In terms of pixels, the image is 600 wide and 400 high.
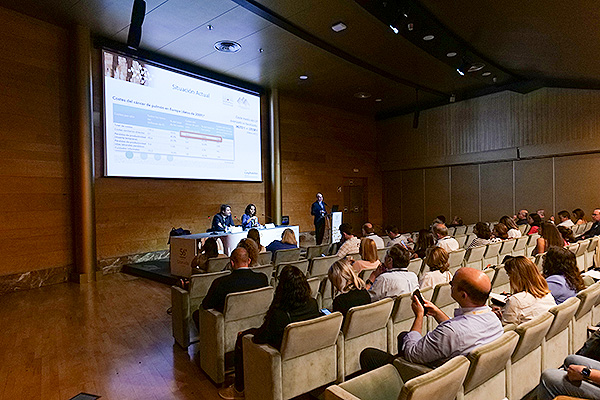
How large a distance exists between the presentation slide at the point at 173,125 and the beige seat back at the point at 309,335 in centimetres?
650

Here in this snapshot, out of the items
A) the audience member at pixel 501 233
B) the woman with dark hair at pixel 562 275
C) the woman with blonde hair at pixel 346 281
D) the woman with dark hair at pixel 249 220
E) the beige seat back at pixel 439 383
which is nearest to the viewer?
the beige seat back at pixel 439 383

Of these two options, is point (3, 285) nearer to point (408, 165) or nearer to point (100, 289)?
point (100, 289)

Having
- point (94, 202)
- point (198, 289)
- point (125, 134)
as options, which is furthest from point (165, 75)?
point (198, 289)

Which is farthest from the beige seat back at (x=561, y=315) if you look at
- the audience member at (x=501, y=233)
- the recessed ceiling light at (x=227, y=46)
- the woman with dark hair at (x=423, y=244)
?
the recessed ceiling light at (x=227, y=46)

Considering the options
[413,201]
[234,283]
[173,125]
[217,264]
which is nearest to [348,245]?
[217,264]

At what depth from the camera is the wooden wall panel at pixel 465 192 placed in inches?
466

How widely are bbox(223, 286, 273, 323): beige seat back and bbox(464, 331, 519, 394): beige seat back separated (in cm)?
172

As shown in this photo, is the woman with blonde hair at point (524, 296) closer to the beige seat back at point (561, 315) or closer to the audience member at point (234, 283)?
the beige seat back at point (561, 315)

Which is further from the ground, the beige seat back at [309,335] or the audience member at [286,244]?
the audience member at [286,244]

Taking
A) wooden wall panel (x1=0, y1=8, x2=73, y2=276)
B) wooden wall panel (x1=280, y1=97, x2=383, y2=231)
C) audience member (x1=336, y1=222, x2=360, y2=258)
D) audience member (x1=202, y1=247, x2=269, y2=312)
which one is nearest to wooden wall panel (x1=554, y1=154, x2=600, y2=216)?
wooden wall panel (x1=280, y1=97, x2=383, y2=231)

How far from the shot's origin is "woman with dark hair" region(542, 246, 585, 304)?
9.84 feet

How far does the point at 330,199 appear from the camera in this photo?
41.3ft

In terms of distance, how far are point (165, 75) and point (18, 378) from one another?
6803 millimetres

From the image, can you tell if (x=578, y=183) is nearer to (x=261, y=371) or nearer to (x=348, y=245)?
(x=348, y=245)
